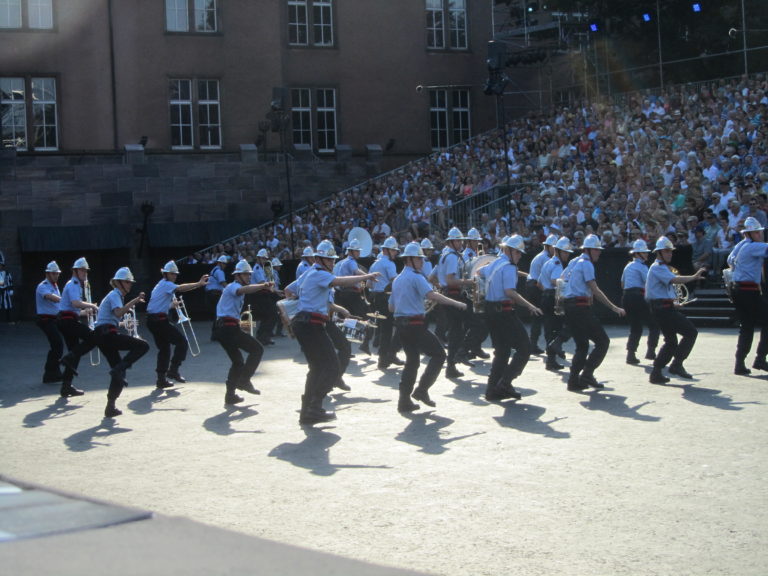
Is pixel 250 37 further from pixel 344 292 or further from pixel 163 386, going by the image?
pixel 163 386

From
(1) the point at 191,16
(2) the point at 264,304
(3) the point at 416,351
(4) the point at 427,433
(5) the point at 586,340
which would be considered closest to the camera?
(4) the point at 427,433

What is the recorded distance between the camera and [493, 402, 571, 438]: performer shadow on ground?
10617 millimetres

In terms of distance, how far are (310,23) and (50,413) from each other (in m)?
27.4

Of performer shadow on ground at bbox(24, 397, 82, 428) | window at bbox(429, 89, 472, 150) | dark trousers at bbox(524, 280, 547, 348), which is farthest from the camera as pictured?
window at bbox(429, 89, 472, 150)

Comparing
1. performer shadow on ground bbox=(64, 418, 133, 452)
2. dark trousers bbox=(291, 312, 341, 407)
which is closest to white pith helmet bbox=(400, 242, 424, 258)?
dark trousers bbox=(291, 312, 341, 407)

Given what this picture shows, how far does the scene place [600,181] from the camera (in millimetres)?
25625

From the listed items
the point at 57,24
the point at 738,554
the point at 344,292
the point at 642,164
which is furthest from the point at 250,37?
the point at 738,554

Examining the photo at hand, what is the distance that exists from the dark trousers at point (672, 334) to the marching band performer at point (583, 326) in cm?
84

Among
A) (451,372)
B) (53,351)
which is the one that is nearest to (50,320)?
(53,351)

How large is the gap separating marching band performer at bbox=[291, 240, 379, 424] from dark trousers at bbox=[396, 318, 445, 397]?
917 mm

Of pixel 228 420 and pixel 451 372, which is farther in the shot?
pixel 451 372

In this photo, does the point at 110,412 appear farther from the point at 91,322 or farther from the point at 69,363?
the point at 91,322

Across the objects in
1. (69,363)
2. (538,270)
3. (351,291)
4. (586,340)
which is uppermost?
(538,270)

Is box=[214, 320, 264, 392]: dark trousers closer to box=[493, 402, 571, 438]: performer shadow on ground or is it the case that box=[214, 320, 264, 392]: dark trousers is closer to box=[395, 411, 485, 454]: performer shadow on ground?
box=[395, 411, 485, 454]: performer shadow on ground
